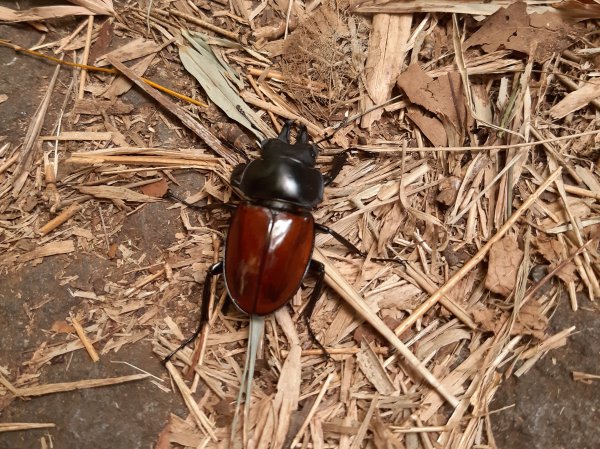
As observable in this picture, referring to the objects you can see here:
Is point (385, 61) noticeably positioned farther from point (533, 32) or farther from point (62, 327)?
point (62, 327)

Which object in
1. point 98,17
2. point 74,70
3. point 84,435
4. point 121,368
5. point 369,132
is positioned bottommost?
point 84,435

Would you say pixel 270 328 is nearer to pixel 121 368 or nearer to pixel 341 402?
pixel 341 402

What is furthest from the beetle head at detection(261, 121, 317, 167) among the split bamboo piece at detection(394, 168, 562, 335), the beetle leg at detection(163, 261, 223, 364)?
the split bamboo piece at detection(394, 168, 562, 335)

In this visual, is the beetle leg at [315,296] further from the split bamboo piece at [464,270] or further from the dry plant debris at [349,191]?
the split bamboo piece at [464,270]

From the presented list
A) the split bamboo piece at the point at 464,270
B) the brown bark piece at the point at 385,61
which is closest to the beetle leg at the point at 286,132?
the brown bark piece at the point at 385,61

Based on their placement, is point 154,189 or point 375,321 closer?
point 375,321

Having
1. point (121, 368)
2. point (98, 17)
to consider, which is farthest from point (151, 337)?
point (98, 17)

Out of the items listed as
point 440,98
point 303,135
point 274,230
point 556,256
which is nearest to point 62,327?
point 274,230
